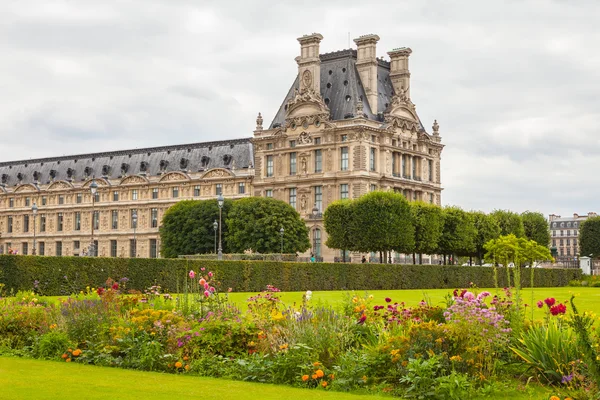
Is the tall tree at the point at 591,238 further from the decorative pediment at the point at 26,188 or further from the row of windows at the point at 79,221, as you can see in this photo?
the decorative pediment at the point at 26,188

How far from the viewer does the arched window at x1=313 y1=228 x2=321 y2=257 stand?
3435 inches

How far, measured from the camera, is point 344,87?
91.0 metres

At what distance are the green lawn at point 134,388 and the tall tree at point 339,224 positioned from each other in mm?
61290

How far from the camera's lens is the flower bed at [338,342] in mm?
12969

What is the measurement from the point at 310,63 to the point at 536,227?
103ft

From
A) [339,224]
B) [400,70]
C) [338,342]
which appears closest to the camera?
[338,342]

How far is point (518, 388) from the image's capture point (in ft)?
42.7

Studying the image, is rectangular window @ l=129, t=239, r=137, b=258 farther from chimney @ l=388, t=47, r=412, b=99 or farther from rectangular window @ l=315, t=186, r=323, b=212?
chimney @ l=388, t=47, r=412, b=99

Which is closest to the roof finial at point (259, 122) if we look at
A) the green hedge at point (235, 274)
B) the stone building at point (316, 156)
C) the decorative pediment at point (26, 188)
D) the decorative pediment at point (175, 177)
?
the stone building at point (316, 156)

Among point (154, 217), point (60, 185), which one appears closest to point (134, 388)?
point (154, 217)

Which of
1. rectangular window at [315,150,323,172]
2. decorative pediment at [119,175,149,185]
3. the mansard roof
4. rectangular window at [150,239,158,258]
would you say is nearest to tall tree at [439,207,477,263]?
rectangular window at [315,150,323,172]

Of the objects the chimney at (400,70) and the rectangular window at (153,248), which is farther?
the rectangular window at (153,248)

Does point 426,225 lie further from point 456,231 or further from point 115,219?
point 115,219

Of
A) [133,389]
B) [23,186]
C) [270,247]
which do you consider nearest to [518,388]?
[133,389]
